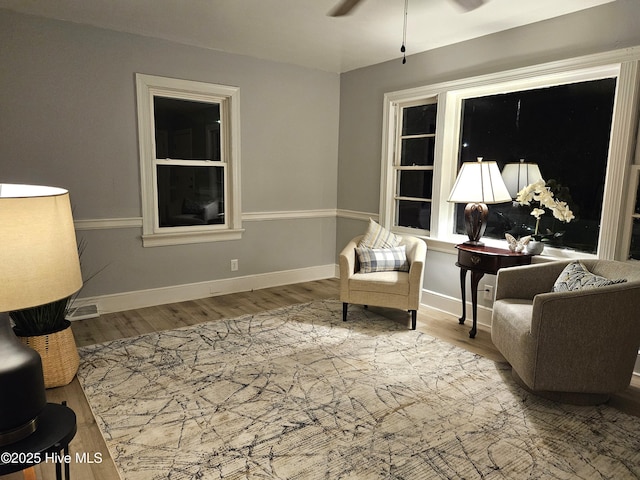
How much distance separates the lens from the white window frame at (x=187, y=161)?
396 cm

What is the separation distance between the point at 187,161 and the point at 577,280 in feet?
11.6

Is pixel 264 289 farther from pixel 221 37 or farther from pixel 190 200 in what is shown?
pixel 221 37

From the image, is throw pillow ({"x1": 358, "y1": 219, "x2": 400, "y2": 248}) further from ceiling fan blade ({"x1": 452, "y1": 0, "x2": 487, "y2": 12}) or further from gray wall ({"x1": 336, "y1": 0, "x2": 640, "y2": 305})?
ceiling fan blade ({"x1": 452, "y1": 0, "x2": 487, "y2": 12})

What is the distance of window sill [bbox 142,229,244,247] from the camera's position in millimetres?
4133

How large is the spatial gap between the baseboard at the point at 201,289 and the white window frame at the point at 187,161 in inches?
19.0

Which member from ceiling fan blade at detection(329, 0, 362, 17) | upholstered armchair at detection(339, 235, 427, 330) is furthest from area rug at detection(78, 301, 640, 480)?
ceiling fan blade at detection(329, 0, 362, 17)

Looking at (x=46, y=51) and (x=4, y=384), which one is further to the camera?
(x=46, y=51)

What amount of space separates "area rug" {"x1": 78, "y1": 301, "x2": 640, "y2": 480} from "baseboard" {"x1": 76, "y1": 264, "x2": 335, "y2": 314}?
777 millimetres

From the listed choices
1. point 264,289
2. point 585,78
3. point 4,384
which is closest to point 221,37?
point 264,289

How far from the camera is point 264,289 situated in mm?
4902

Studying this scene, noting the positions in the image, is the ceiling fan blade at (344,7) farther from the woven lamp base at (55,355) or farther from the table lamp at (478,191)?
the woven lamp base at (55,355)

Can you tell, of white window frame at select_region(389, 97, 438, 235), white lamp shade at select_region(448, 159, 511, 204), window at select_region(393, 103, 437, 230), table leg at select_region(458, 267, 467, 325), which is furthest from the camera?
white window frame at select_region(389, 97, 438, 235)

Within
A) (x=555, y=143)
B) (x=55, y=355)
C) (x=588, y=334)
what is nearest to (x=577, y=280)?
(x=588, y=334)

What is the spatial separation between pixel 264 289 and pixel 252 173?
4.35 feet
